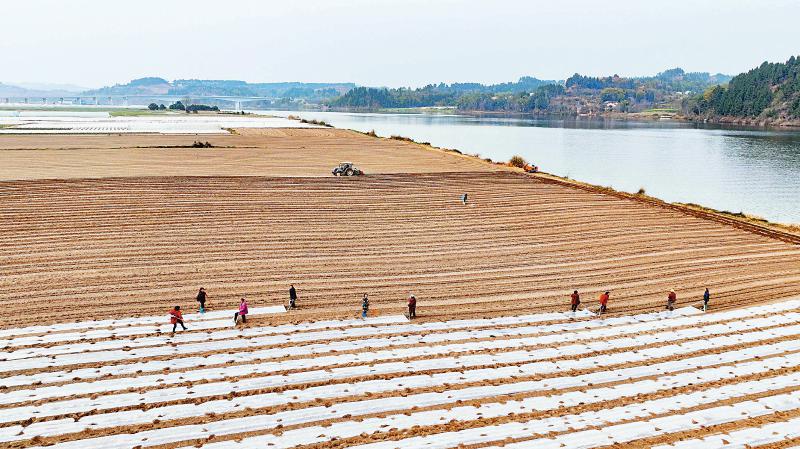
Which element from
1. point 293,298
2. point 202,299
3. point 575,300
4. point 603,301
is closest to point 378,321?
point 293,298

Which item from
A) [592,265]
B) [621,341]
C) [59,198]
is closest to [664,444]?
[621,341]

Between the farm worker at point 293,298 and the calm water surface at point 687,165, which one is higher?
the calm water surface at point 687,165

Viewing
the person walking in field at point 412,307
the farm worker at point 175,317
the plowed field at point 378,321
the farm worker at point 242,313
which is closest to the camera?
the plowed field at point 378,321

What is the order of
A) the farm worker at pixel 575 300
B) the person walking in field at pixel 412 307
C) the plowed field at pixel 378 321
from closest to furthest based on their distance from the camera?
1. the plowed field at pixel 378 321
2. the person walking in field at pixel 412 307
3. the farm worker at pixel 575 300

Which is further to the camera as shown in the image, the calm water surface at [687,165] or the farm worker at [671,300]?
the calm water surface at [687,165]

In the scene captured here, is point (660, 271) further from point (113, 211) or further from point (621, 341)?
point (113, 211)

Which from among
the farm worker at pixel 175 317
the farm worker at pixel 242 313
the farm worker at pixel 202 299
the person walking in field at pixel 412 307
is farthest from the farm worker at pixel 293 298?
the person walking in field at pixel 412 307

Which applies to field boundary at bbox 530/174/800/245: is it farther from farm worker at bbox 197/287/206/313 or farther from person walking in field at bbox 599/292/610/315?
farm worker at bbox 197/287/206/313

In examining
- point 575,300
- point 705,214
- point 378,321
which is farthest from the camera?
point 705,214

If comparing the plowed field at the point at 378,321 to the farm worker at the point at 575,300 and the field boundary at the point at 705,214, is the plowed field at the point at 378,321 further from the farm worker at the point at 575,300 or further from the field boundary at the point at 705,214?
the field boundary at the point at 705,214

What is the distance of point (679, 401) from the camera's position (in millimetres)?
15625

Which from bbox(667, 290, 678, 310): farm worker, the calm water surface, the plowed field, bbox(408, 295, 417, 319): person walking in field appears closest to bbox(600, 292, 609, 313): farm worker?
the plowed field

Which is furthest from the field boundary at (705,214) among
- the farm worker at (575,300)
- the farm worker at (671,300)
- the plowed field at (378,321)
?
the farm worker at (575,300)

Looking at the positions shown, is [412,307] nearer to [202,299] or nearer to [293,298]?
[293,298]
